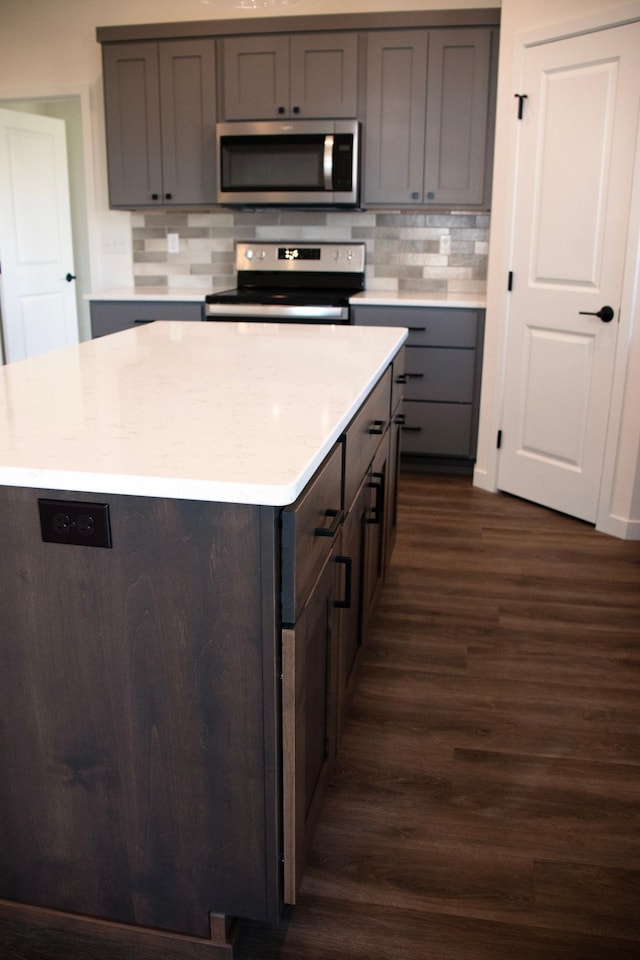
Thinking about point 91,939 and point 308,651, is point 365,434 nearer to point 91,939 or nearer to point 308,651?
point 308,651

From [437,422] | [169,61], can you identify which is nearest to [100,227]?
[169,61]

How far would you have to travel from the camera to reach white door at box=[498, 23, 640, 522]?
10.9ft

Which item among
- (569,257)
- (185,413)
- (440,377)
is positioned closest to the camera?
(185,413)

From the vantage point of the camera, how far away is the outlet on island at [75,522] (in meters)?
1.22

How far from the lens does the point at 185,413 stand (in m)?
1.56

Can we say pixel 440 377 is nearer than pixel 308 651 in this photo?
No

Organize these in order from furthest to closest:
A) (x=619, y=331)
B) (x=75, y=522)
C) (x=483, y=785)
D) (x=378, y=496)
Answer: (x=619, y=331) < (x=378, y=496) < (x=483, y=785) < (x=75, y=522)

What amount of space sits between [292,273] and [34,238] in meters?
1.82

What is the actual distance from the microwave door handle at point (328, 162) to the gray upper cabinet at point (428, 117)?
21cm

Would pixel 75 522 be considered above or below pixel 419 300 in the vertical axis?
below

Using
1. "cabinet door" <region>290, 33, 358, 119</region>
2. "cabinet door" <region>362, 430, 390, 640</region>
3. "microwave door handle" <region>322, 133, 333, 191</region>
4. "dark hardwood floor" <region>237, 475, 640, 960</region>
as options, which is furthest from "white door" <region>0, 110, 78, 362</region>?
"cabinet door" <region>362, 430, 390, 640</region>

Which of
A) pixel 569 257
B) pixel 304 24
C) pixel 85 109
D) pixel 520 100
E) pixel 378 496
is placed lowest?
pixel 378 496

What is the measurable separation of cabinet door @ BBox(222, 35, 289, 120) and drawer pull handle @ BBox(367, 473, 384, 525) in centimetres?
279

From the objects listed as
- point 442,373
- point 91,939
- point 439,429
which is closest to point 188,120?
point 442,373
